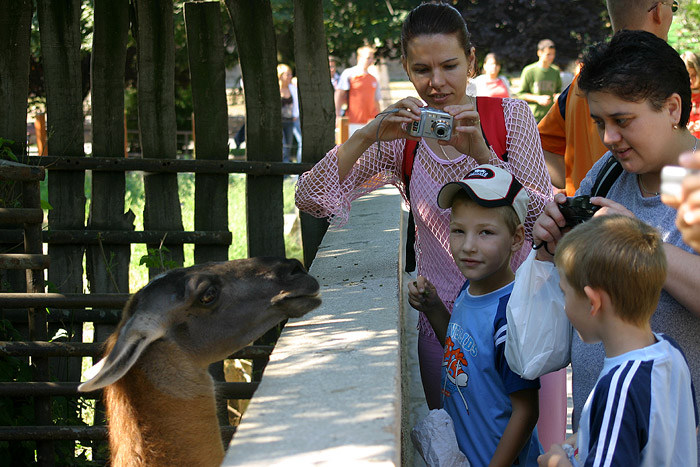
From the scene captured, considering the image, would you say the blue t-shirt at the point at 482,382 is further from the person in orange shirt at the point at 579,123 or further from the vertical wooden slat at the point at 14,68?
the vertical wooden slat at the point at 14,68

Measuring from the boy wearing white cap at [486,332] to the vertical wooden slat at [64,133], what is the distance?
127 inches

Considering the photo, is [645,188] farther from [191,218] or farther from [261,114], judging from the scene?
[191,218]

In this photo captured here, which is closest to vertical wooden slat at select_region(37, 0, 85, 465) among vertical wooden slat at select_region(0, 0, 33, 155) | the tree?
vertical wooden slat at select_region(0, 0, 33, 155)

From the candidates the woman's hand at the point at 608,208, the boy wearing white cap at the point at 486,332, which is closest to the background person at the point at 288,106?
the boy wearing white cap at the point at 486,332

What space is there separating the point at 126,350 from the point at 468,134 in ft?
5.42

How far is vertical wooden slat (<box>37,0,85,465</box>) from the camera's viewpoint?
18.6ft

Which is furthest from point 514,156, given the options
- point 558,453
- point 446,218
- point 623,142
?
point 558,453

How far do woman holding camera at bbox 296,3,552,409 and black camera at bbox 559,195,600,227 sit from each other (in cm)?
78

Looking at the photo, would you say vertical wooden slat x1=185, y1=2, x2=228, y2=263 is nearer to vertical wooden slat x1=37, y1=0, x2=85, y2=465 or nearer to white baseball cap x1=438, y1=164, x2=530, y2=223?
vertical wooden slat x1=37, y1=0, x2=85, y2=465

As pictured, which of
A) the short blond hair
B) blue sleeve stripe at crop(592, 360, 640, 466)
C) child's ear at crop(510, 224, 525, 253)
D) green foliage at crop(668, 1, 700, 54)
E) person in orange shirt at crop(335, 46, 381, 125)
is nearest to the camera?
blue sleeve stripe at crop(592, 360, 640, 466)

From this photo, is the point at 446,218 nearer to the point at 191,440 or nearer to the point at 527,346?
the point at 527,346

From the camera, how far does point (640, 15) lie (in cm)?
393

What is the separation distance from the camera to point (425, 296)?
3746 millimetres

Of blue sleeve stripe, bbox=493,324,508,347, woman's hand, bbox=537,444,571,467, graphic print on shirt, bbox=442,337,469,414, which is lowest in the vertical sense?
woman's hand, bbox=537,444,571,467
